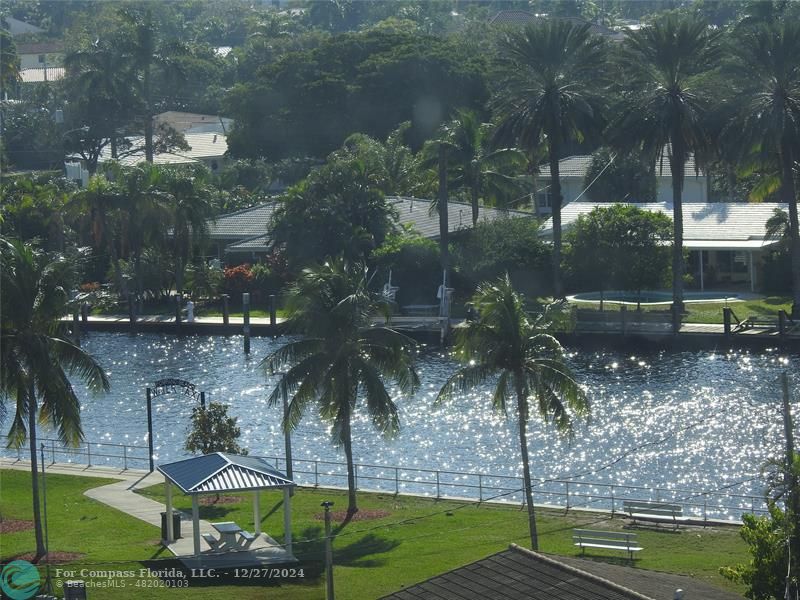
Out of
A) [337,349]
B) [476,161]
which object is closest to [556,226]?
[476,161]

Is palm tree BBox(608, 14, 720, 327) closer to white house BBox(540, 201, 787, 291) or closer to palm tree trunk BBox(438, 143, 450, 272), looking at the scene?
white house BBox(540, 201, 787, 291)

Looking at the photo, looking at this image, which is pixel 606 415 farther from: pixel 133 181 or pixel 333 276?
pixel 133 181

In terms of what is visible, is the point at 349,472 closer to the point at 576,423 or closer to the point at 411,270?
the point at 576,423

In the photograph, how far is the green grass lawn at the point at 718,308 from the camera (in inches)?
3039

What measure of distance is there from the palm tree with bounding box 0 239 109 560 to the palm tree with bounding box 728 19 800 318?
46909mm

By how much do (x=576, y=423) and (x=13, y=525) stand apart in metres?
24.9

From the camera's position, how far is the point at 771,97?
252 feet

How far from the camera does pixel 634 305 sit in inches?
3204

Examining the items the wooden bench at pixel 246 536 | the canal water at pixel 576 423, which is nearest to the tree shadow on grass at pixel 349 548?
the wooden bench at pixel 246 536

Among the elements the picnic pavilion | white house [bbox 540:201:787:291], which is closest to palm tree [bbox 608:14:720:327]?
white house [bbox 540:201:787:291]

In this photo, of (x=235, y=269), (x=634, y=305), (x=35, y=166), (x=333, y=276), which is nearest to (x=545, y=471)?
(x=333, y=276)

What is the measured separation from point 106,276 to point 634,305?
35893 mm

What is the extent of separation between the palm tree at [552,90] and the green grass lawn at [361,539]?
38.3 metres

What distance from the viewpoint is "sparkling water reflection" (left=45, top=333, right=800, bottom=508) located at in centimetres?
5375
